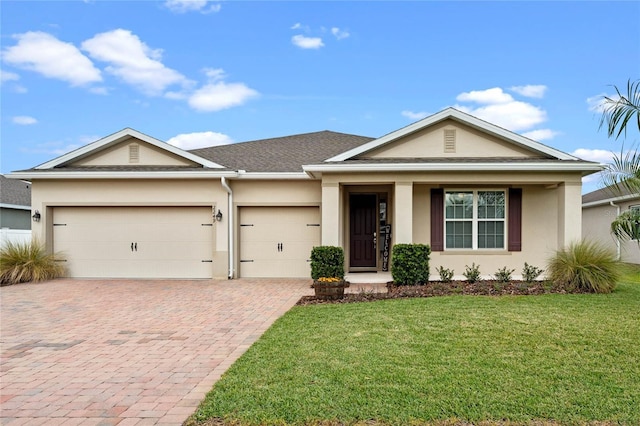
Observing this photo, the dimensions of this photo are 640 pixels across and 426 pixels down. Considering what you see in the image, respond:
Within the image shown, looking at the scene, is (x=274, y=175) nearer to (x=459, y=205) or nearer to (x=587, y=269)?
(x=459, y=205)

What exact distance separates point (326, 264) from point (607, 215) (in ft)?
51.6

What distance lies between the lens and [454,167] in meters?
11.0

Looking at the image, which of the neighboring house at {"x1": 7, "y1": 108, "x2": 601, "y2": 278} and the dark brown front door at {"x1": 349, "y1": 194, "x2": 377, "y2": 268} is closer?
the neighboring house at {"x1": 7, "y1": 108, "x2": 601, "y2": 278}

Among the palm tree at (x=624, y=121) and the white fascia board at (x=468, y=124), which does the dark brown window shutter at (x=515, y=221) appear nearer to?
the white fascia board at (x=468, y=124)

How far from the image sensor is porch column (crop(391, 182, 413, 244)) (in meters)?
11.2

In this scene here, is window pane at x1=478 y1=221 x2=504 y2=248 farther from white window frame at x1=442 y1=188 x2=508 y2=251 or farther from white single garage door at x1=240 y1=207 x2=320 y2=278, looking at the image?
white single garage door at x1=240 y1=207 x2=320 y2=278

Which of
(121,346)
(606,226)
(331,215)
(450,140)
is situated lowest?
(121,346)

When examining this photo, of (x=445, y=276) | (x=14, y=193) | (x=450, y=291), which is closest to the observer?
(x=450, y=291)

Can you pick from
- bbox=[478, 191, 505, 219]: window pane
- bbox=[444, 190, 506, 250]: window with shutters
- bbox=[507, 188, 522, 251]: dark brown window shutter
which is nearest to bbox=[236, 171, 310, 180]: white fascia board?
bbox=[444, 190, 506, 250]: window with shutters

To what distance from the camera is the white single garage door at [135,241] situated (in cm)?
1293

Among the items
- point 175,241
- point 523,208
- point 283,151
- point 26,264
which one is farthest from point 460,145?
point 26,264

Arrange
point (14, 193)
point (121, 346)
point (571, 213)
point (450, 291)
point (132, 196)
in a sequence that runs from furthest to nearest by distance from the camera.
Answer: point (14, 193), point (132, 196), point (571, 213), point (450, 291), point (121, 346)

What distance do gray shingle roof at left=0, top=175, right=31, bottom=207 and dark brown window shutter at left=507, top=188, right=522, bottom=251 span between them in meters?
21.6

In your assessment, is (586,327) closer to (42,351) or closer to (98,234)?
(42,351)
